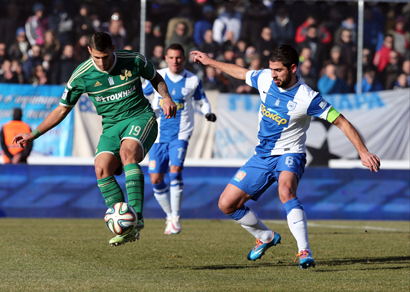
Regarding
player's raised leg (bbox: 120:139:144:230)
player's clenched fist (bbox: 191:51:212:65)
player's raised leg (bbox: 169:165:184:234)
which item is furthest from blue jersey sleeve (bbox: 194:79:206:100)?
player's raised leg (bbox: 120:139:144:230)

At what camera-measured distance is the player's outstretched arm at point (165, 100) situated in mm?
5703

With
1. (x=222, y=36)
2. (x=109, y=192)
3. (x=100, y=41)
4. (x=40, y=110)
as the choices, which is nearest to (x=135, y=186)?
(x=109, y=192)

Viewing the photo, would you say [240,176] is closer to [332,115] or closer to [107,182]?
[332,115]

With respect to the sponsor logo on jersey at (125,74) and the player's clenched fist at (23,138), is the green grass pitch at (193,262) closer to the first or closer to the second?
the player's clenched fist at (23,138)

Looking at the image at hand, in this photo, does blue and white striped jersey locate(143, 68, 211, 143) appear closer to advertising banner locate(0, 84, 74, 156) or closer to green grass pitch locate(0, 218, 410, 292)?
green grass pitch locate(0, 218, 410, 292)

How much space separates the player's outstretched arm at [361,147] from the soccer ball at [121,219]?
6.53ft

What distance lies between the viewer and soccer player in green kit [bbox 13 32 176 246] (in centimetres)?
570

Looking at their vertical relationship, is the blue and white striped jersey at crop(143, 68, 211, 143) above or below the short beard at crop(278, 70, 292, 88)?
below

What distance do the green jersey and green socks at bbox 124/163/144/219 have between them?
2.12 feet

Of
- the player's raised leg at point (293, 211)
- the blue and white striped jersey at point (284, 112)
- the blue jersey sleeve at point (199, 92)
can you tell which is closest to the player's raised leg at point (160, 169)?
the blue jersey sleeve at point (199, 92)

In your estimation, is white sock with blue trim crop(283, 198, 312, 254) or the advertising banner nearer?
white sock with blue trim crop(283, 198, 312, 254)

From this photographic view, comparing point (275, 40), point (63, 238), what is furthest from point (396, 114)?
point (63, 238)

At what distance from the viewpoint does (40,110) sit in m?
13.1

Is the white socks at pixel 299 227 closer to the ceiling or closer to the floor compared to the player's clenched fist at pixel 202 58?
closer to the floor
